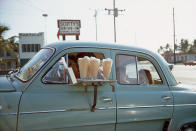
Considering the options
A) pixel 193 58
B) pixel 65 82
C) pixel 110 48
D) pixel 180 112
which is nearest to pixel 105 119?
pixel 65 82

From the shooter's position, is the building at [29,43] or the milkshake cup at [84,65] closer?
the milkshake cup at [84,65]

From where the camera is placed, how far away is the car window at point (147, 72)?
2.96 meters

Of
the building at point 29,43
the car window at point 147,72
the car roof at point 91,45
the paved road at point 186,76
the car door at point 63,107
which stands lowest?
the paved road at point 186,76

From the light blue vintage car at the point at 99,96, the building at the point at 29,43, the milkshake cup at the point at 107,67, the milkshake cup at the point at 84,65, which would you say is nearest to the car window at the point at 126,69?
the light blue vintage car at the point at 99,96

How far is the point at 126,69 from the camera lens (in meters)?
2.92

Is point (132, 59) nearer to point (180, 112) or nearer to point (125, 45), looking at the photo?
point (125, 45)

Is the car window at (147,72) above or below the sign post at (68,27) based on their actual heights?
below

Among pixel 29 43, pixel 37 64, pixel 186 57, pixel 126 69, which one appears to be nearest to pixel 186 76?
pixel 126 69

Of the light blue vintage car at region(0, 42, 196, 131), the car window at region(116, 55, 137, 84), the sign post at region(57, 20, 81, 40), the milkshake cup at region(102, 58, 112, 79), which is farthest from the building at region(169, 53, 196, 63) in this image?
the milkshake cup at region(102, 58, 112, 79)

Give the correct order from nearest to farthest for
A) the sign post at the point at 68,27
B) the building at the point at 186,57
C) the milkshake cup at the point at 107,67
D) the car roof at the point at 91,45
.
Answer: the milkshake cup at the point at 107,67 → the car roof at the point at 91,45 → the sign post at the point at 68,27 → the building at the point at 186,57

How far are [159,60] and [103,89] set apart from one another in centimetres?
100

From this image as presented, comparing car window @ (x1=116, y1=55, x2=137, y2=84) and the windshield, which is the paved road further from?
the windshield

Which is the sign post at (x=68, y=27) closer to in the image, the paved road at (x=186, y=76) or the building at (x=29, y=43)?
the paved road at (x=186, y=76)

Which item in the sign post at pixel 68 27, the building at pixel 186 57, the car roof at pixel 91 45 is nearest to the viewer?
the car roof at pixel 91 45
